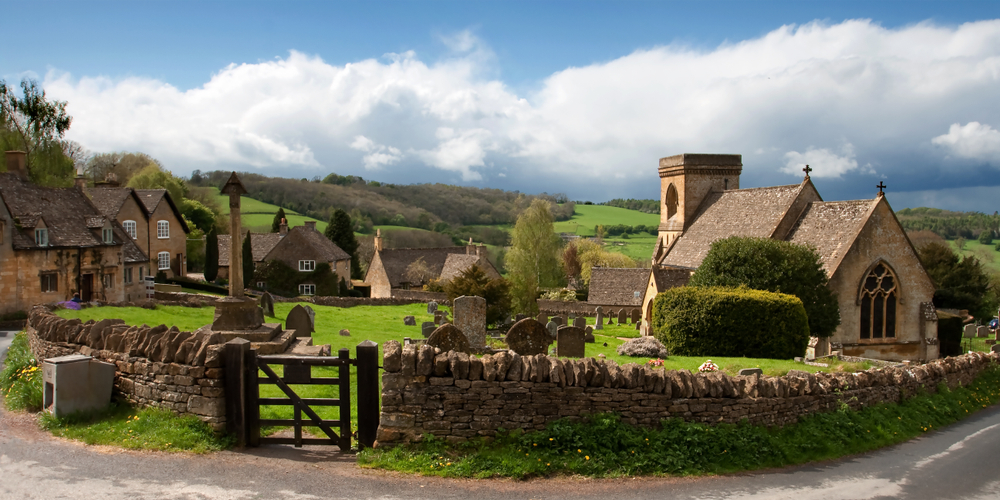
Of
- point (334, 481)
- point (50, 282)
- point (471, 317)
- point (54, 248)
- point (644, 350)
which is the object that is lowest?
point (644, 350)

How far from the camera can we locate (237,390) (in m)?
10.5

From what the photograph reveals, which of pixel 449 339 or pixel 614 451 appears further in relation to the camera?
pixel 449 339

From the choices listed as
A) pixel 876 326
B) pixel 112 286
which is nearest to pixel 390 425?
pixel 876 326

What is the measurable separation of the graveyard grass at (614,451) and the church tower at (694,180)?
3633cm

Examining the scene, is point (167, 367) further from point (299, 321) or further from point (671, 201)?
point (671, 201)

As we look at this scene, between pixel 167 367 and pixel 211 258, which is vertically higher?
pixel 211 258

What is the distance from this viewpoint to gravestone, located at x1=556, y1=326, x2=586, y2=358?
1928cm

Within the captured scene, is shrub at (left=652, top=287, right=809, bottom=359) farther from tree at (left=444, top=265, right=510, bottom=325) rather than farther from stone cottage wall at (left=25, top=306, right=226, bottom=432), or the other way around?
stone cottage wall at (left=25, top=306, right=226, bottom=432)

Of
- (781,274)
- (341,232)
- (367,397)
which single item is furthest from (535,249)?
(367,397)

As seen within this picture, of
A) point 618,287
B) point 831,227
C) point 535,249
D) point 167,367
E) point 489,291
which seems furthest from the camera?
point 535,249

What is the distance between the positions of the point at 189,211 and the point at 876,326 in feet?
213

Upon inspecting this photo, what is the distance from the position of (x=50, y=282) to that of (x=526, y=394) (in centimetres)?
3428

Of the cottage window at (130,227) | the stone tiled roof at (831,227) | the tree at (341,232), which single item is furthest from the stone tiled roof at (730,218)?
the tree at (341,232)

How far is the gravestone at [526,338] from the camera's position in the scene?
17.2 metres
